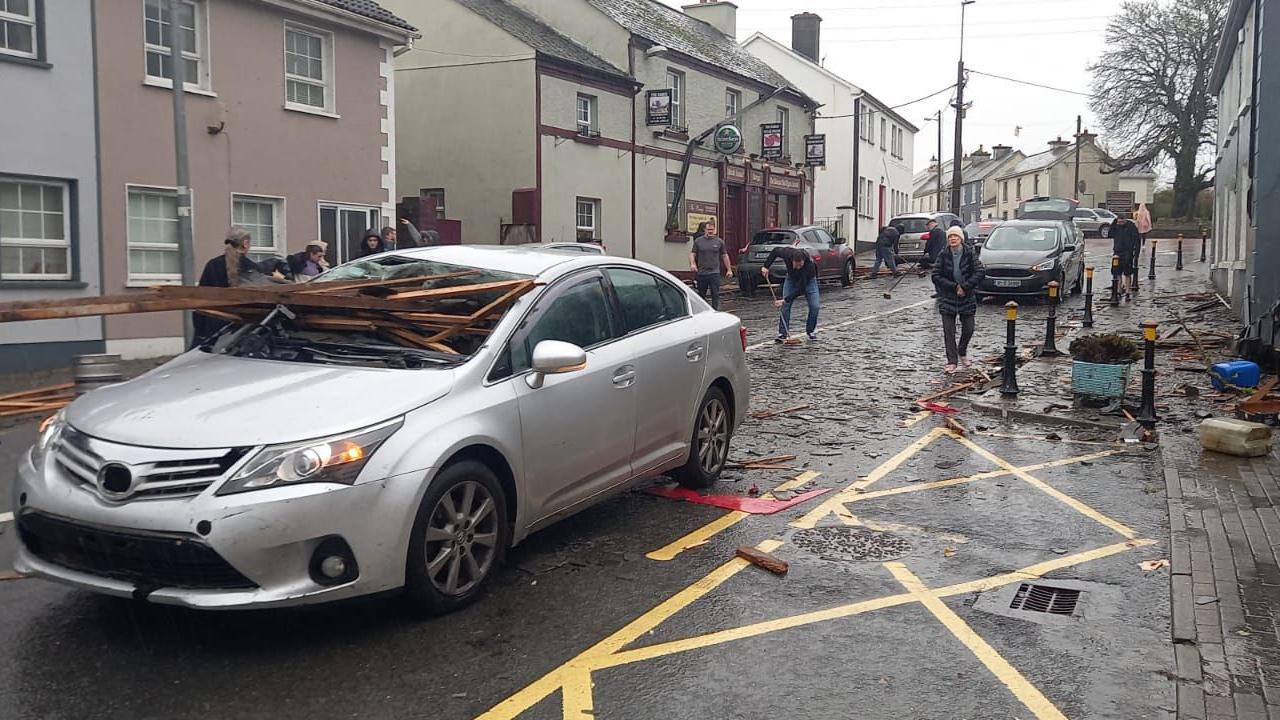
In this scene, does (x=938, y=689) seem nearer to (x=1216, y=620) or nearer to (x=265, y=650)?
(x=1216, y=620)

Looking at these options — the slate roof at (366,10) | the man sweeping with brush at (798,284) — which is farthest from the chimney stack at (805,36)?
A: the man sweeping with brush at (798,284)

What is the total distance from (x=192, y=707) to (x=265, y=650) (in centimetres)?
56

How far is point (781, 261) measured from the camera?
2755 centimetres

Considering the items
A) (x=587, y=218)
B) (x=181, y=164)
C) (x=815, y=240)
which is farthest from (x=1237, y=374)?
(x=587, y=218)

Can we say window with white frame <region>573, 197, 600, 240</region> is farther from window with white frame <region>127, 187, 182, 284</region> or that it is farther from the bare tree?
the bare tree

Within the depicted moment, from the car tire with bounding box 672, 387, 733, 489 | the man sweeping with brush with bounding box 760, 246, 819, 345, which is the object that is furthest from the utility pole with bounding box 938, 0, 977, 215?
the car tire with bounding box 672, 387, 733, 489

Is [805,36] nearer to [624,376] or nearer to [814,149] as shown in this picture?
[814,149]

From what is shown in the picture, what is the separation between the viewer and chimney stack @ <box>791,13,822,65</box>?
51.6 metres

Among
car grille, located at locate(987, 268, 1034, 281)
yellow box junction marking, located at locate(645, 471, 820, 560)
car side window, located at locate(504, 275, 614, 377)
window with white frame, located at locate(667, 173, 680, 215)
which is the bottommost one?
yellow box junction marking, located at locate(645, 471, 820, 560)

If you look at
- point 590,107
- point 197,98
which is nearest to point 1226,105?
point 590,107

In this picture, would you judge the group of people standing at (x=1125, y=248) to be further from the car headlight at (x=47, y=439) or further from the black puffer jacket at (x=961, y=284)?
the car headlight at (x=47, y=439)

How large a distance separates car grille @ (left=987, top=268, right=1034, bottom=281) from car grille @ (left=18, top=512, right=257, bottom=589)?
20616 mm

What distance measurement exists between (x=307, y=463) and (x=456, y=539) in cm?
88

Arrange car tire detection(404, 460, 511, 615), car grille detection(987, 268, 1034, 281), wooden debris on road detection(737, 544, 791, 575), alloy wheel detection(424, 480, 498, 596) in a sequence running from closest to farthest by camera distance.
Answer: car tire detection(404, 460, 511, 615)
alloy wheel detection(424, 480, 498, 596)
wooden debris on road detection(737, 544, 791, 575)
car grille detection(987, 268, 1034, 281)
